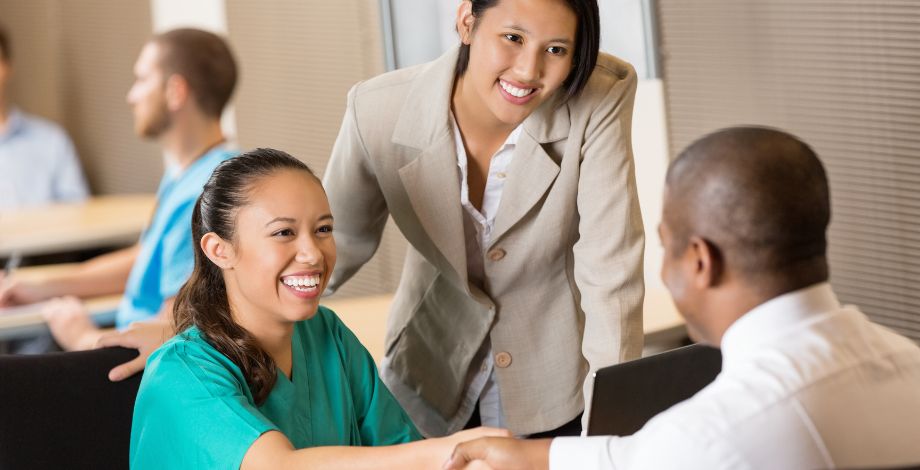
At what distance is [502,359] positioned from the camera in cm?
192

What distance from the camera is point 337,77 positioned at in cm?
421

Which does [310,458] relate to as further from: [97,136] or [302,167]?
[97,136]

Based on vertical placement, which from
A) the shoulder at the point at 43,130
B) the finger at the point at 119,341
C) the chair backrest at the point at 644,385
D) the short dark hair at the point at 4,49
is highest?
the short dark hair at the point at 4,49

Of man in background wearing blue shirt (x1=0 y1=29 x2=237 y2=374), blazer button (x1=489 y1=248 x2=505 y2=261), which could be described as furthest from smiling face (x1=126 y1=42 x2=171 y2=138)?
blazer button (x1=489 y1=248 x2=505 y2=261)

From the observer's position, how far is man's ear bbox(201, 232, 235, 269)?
165 cm

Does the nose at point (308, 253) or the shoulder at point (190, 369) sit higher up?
the nose at point (308, 253)

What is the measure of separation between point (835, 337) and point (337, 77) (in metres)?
3.20

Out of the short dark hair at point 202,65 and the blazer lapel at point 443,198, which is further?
the short dark hair at point 202,65

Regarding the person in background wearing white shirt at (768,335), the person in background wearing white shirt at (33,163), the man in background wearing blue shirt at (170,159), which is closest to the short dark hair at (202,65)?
the man in background wearing blue shirt at (170,159)

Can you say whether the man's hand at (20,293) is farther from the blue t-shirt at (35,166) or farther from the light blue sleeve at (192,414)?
the blue t-shirt at (35,166)

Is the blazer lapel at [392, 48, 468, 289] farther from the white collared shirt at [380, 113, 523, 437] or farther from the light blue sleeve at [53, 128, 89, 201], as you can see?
the light blue sleeve at [53, 128, 89, 201]

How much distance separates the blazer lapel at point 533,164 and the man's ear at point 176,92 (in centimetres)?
131

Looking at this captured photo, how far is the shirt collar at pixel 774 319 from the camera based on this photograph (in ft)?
3.81

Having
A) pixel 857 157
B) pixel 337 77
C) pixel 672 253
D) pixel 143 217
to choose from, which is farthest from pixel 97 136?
pixel 672 253
